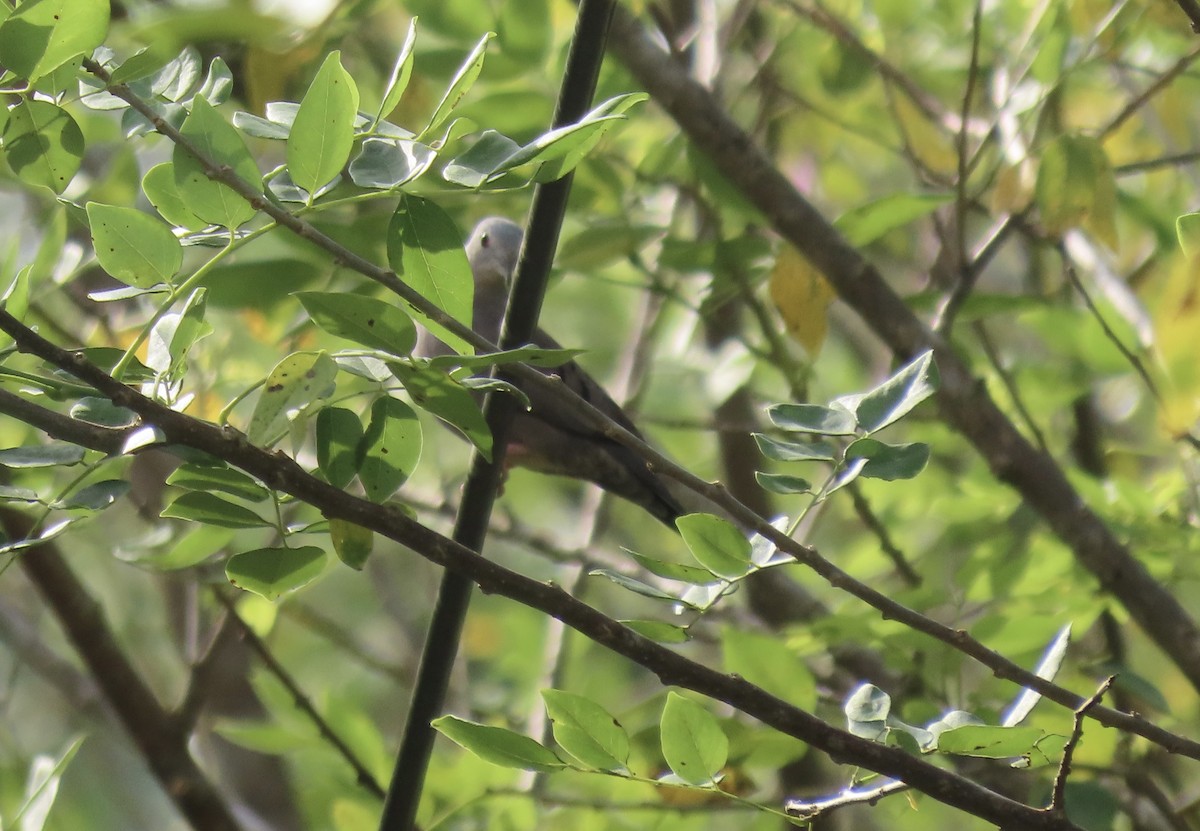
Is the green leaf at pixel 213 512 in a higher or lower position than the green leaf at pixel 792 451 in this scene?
lower

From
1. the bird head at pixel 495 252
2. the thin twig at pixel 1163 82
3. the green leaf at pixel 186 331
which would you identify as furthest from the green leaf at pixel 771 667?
the bird head at pixel 495 252

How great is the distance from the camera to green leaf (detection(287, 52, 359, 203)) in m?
1.18

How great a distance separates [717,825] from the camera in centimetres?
578

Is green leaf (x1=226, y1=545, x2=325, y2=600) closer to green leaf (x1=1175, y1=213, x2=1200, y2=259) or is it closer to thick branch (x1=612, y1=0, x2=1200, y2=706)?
green leaf (x1=1175, y1=213, x2=1200, y2=259)

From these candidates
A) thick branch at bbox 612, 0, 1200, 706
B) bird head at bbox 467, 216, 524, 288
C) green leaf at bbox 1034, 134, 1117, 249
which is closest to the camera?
green leaf at bbox 1034, 134, 1117, 249

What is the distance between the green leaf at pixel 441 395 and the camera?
1.23 meters

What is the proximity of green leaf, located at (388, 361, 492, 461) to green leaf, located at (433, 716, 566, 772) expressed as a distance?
33 cm

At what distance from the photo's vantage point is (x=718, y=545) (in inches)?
54.9

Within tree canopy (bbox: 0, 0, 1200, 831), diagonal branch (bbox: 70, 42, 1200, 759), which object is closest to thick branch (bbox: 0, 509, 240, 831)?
tree canopy (bbox: 0, 0, 1200, 831)

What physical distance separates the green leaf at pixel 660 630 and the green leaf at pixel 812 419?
26 cm

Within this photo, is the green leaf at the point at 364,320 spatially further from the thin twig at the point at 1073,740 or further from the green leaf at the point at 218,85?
the thin twig at the point at 1073,740

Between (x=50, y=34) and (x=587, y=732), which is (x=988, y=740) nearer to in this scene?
(x=587, y=732)

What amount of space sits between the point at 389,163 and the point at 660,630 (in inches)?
24.0

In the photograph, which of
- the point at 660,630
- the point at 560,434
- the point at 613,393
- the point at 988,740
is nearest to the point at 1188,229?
the point at 988,740
